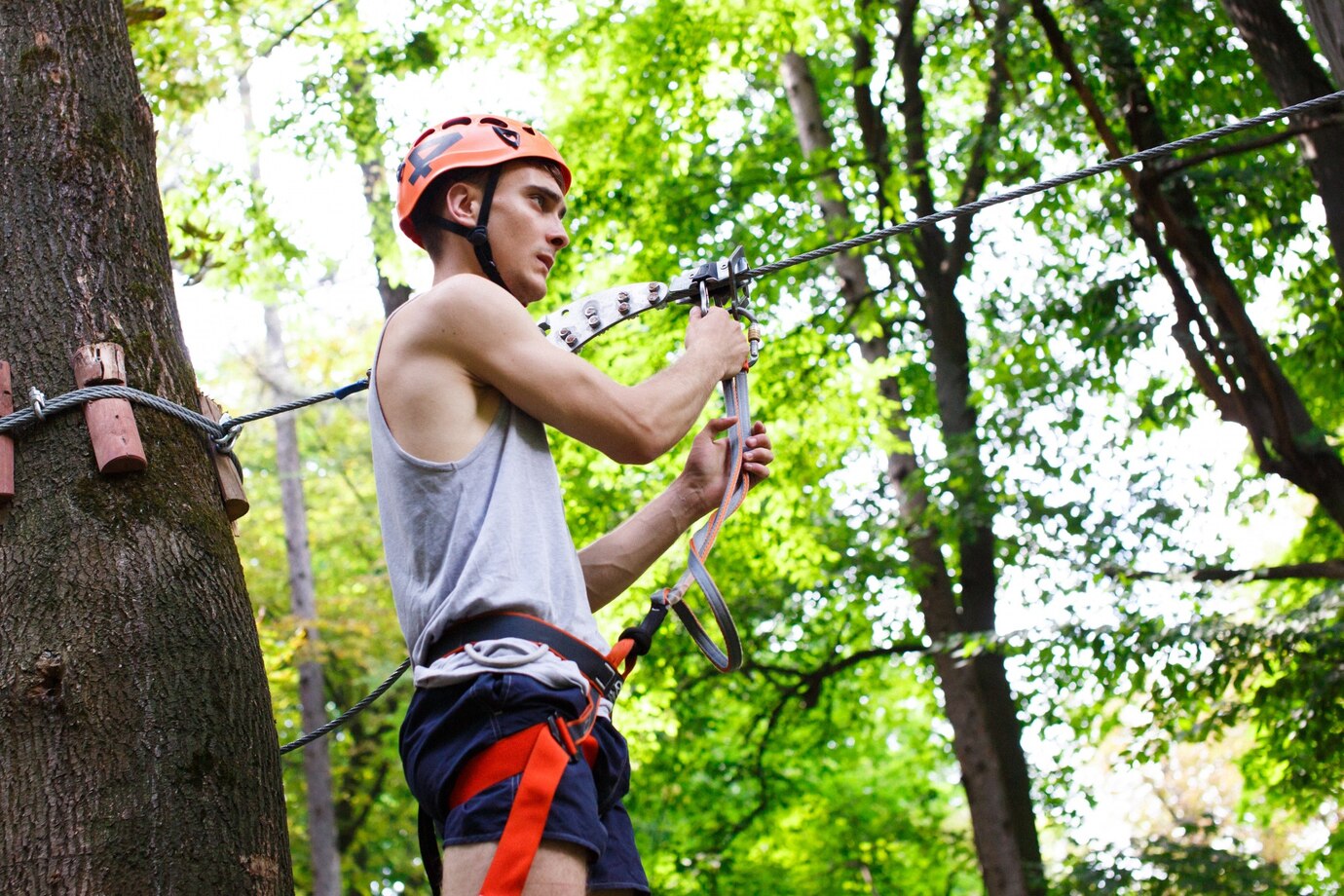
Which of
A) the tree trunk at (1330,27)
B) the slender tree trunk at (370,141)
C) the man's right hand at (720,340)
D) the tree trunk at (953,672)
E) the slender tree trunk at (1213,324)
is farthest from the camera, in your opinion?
the tree trunk at (953,672)

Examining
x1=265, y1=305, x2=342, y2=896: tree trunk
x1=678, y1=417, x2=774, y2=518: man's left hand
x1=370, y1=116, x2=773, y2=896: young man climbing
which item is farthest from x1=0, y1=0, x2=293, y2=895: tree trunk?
x1=265, y1=305, x2=342, y2=896: tree trunk

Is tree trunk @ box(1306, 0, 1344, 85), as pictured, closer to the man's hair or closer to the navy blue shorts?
the man's hair

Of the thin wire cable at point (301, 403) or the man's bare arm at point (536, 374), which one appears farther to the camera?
the thin wire cable at point (301, 403)

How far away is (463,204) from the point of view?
2557 millimetres

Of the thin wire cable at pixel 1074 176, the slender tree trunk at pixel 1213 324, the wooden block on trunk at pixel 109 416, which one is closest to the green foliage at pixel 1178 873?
the slender tree trunk at pixel 1213 324

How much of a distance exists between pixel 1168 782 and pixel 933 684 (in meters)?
11.0

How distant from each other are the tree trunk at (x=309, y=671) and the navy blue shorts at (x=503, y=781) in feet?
43.6

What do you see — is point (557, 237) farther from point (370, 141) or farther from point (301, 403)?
point (370, 141)

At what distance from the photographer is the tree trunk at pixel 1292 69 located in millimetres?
6172

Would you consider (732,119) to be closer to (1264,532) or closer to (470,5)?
(470,5)

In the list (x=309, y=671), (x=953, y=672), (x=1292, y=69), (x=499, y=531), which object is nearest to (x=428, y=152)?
(x=499, y=531)

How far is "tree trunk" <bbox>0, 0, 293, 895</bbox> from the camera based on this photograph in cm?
229

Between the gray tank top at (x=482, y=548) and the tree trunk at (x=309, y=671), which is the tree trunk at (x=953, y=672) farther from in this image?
the gray tank top at (x=482, y=548)

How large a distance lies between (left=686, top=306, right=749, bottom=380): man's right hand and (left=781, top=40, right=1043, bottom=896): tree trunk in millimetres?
7722
